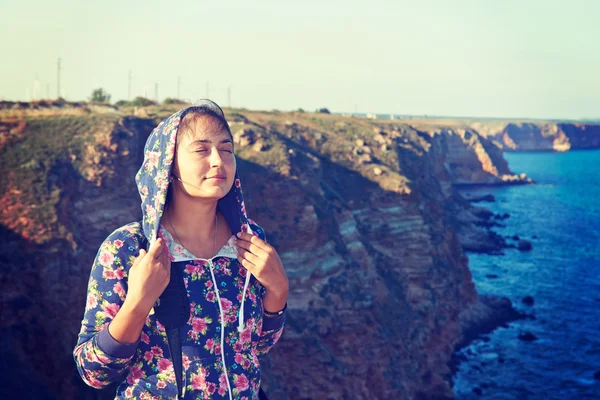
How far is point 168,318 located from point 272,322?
818 millimetres

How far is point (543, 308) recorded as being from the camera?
55.9 m

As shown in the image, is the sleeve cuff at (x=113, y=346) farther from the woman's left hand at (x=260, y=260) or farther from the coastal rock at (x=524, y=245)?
the coastal rock at (x=524, y=245)

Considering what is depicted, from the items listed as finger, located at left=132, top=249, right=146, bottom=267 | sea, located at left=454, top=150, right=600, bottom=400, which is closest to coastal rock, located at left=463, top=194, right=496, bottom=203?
sea, located at left=454, top=150, right=600, bottom=400

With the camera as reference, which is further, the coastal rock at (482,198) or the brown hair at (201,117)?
the coastal rock at (482,198)

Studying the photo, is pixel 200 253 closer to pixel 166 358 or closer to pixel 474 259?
pixel 166 358

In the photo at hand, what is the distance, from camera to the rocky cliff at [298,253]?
85.4 ft

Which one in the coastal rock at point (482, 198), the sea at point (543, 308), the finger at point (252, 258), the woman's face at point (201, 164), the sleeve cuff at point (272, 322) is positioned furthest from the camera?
the coastal rock at point (482, 198)

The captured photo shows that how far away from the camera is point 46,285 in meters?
26.3

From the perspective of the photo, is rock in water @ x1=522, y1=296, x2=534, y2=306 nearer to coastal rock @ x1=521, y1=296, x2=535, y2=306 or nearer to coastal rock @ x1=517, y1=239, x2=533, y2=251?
coastal rock @ x1=521, y1=296, x2=535, y2=306

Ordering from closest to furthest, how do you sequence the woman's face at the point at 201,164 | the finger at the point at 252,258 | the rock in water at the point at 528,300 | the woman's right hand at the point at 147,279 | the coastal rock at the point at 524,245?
the woman's right hand at the point at 147,279 → the woman's face at the point at 201,164 → the finger at the point at 252,258 → the rock in water at the point at 528,300 → the coastal rock at the point at 524,245

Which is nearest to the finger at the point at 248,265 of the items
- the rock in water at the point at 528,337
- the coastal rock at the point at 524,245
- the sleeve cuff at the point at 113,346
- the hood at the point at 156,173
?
the hood at the point at 156,173

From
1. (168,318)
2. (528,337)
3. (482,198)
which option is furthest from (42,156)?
(482,198)

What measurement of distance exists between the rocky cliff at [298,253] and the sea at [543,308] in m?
2.72

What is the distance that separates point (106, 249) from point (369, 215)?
1647 inches
